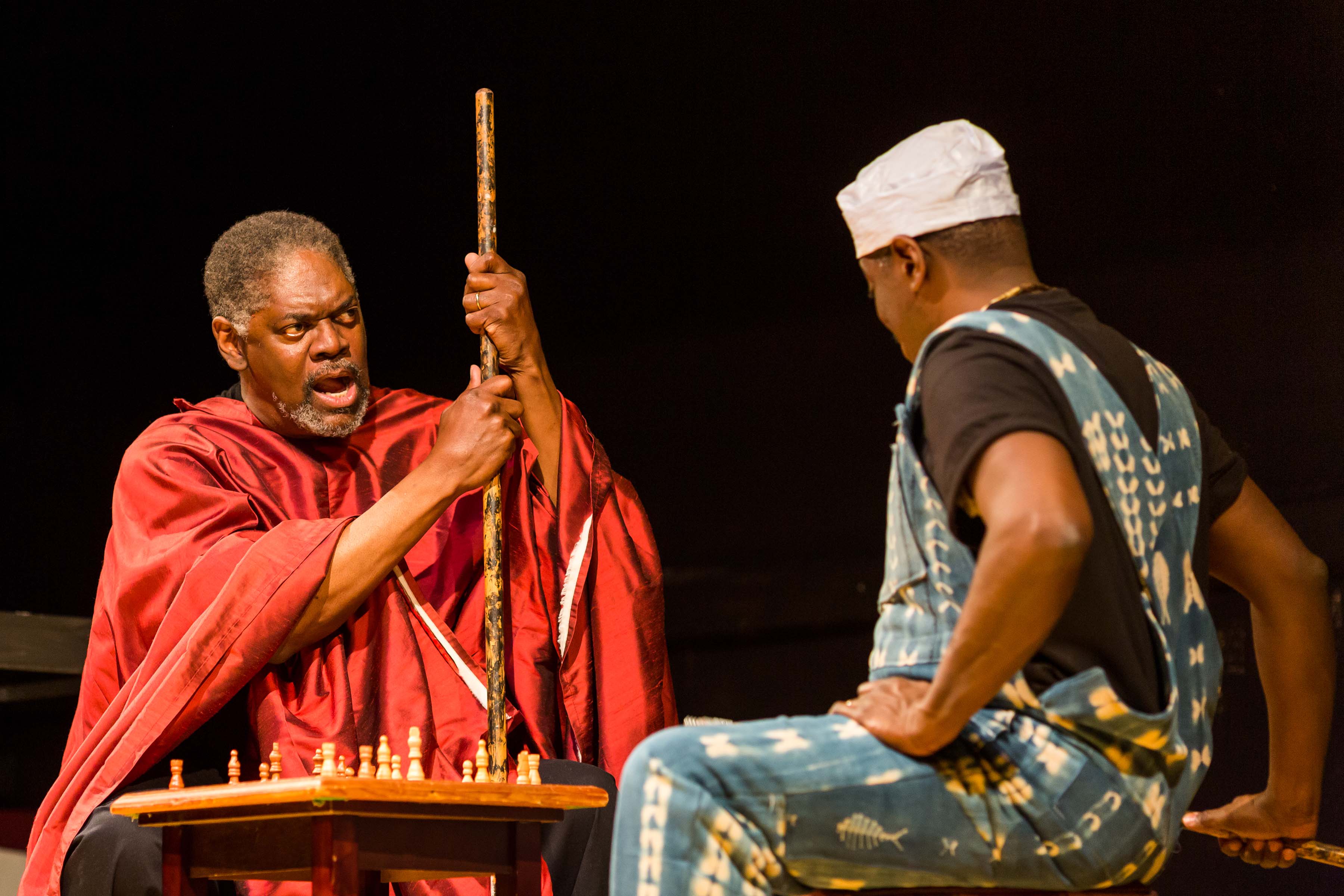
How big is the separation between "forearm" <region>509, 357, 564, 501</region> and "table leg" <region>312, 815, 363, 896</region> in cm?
109

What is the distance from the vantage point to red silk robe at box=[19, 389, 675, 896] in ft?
7.97

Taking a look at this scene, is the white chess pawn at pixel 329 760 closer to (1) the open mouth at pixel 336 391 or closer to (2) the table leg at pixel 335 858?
(2) the table leg at pixel 335 858

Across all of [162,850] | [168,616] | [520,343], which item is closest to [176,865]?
[162,850]

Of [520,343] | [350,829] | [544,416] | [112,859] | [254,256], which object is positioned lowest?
[112,859]

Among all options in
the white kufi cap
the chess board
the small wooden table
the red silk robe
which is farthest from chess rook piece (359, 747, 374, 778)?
the white kufi cap

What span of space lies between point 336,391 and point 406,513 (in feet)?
1.51

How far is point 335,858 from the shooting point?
6.11ft

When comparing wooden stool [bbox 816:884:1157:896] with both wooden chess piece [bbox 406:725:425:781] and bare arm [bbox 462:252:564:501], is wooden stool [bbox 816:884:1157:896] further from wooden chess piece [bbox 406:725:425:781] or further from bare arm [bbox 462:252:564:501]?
bare arm [bbox 462:252:564:501]

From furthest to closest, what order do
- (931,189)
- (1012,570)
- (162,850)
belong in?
1. (162,850)
2. (931,189)
3. (1012,570)

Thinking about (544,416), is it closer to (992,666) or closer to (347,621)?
(347,621)

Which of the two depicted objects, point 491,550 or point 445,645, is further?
point 445,645

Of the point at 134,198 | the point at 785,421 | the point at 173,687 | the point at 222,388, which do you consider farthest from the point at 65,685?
the point at 173,687

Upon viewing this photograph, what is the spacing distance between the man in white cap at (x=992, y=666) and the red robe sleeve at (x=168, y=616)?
1.15m

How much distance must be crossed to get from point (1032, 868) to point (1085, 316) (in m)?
0.60
